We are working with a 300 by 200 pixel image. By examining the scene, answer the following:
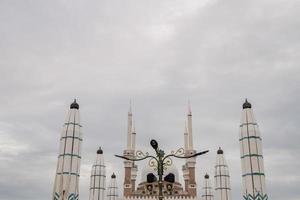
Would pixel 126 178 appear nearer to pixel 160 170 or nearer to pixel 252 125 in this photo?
pixel 252 125

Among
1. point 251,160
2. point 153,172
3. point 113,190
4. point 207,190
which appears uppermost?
point 153,172

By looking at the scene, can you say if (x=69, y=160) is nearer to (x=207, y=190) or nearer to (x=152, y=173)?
(x=207, y=190)

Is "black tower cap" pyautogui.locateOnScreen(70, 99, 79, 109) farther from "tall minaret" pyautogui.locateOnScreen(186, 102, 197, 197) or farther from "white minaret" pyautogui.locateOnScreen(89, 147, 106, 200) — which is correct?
"tall minaret" pyautogui.locateOnScreen(186, 102, 197, 197)

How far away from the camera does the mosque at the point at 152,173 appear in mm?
26281

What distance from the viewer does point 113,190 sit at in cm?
5138

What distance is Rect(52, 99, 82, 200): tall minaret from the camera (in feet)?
84.3

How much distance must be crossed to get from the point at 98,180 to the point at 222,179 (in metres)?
12.0

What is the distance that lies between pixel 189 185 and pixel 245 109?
29.3 metres

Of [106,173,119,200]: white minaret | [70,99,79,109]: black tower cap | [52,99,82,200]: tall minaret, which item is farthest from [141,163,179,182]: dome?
[52,99,82,200]: tall minaret

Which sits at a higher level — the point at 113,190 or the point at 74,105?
the point at 74,105

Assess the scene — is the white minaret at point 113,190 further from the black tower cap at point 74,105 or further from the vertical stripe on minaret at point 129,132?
the black tower cap at point 74,105

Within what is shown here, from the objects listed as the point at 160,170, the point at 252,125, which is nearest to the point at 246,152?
the point at 252,125

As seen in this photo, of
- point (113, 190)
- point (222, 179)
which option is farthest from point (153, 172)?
point (222, 179)

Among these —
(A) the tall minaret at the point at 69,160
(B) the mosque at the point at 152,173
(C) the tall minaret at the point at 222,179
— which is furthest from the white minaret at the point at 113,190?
(A) the tall minaret at the point at 69,160
